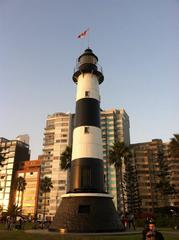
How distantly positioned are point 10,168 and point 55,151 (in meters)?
31.2

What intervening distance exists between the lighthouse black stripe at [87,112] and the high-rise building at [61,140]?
8724cm

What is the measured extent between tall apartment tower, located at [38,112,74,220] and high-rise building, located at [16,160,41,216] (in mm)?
3661

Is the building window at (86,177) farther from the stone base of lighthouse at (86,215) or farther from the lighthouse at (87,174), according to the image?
the stone base of lighthouse at (86,215)

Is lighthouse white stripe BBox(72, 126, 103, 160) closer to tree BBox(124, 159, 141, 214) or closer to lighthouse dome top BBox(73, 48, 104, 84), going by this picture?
lighthouse dome top BBox(73, 48, 104, 84)

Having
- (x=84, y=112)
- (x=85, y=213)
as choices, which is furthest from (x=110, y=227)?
(x=84, y=112)

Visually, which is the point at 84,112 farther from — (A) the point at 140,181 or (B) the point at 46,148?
(B) the point at 46,148

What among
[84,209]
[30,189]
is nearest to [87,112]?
[84,209]

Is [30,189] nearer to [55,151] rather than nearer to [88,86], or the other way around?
[55,151]

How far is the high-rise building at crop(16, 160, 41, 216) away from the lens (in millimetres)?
119312

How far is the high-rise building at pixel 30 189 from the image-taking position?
391ft

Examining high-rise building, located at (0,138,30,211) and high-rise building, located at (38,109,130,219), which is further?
high-rise building, located at (0,138,30,211)

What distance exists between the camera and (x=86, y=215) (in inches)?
786

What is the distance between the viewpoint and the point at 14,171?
434 ft

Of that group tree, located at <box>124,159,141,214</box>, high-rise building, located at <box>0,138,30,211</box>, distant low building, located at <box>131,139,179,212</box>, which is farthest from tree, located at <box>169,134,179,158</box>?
high-rise building, located at <box>0,138,30,211</box>
